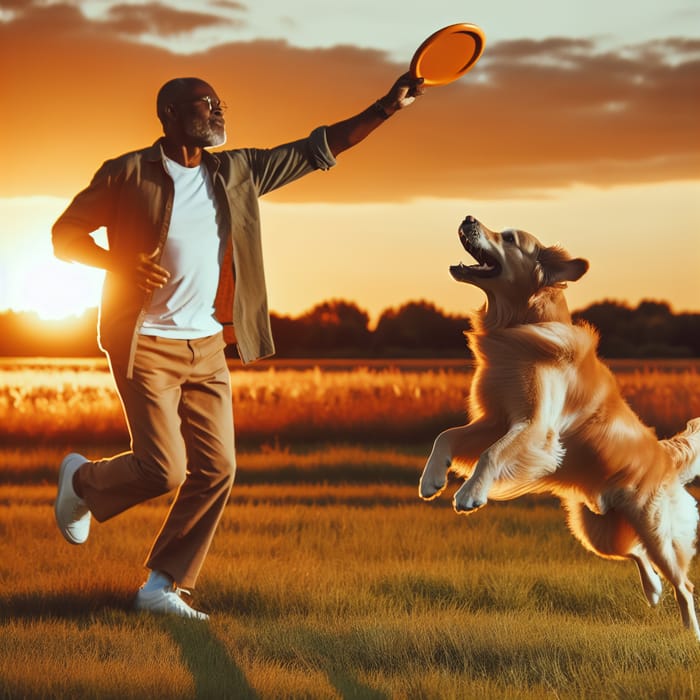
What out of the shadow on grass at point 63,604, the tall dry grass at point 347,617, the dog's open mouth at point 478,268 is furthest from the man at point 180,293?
the dog's open mouth at point 478,268

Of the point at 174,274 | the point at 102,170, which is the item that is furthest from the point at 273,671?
the point at 102,170

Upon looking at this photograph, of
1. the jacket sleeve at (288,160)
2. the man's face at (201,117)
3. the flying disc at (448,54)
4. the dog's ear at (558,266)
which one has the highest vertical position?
the flying disc at (448,54)

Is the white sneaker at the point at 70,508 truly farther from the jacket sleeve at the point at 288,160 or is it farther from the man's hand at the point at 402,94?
the man's hand at the point at 402,94

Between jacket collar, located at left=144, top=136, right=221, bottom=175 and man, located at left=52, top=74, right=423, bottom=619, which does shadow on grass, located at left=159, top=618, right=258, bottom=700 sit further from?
jacket collar, located at left=144, top=136, right=221, bottom=175

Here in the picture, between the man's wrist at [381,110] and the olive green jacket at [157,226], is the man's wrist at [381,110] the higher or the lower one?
the higher one

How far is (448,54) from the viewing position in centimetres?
524

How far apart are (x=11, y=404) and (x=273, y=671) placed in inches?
426

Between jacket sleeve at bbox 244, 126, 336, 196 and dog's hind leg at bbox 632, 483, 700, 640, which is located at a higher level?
jacket sleeve at bbox 244, 126, 336, 196

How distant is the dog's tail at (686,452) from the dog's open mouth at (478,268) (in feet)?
4.29

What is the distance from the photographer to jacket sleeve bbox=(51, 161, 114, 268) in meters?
5.10

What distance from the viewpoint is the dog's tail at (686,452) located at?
543cm

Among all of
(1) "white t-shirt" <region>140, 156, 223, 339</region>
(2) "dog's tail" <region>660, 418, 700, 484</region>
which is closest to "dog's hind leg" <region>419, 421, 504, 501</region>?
(2) "dog's tail" <region>660, 418, 700, 484</region>

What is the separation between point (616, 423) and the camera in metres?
5.21

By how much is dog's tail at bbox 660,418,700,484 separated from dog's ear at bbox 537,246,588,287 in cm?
107
